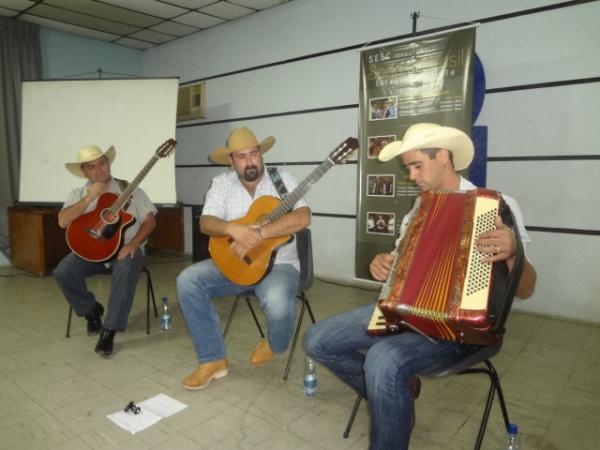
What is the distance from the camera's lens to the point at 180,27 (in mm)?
5566

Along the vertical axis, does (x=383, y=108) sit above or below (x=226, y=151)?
above

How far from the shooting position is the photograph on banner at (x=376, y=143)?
376 cm

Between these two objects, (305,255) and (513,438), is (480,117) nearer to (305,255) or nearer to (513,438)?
(305,255)

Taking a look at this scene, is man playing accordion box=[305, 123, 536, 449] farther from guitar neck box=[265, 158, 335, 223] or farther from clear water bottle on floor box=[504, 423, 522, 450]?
guitar neck box=[265, 158, 335, 223]

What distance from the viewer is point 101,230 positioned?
9.15 ft

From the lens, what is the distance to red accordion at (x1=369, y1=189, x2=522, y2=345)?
1.23 meters

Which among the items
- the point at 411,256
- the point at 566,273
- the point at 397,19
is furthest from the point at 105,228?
the point at 566,273

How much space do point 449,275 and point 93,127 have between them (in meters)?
4.76

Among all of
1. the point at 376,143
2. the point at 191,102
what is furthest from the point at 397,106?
the point at 191,102

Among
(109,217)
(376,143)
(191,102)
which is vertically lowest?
(109,217)

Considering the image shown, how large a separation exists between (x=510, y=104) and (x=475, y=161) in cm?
55

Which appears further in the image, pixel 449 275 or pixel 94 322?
pixel 94 322

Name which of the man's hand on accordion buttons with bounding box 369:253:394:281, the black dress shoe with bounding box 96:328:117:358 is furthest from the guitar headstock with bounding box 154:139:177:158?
the man's hand on accordion buttons with bounding box 369:253:394:281

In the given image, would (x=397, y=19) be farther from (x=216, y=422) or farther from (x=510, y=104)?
(x=216, y=422)
